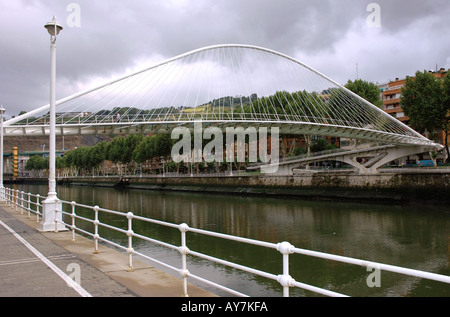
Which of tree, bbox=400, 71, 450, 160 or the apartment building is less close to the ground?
the apartment building

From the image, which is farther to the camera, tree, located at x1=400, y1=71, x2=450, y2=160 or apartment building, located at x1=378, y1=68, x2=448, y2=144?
apartment building, located at x1=378, y1=68, x2=448, y2=144

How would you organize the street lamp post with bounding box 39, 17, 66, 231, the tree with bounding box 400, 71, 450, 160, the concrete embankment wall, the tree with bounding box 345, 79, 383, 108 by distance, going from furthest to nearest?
the tree with bounding box 345, 79, 383, 108 < the tree with bounding box 400, 71, 450, 160 < the concrete embankment wall < the street lamp post with bounding box 39, 17, 66, 231

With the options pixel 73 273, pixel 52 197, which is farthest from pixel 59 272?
pixel 52 197

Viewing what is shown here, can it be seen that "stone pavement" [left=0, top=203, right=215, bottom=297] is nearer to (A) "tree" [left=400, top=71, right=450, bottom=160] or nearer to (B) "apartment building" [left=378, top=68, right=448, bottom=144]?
(A) "tree" [left=400, top=71, right=450, bottom=160]

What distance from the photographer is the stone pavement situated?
532cm

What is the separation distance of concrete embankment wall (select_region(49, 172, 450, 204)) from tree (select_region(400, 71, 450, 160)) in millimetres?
13892

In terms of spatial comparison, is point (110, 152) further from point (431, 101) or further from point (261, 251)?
point (261, 251)

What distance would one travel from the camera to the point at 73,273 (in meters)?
6.25

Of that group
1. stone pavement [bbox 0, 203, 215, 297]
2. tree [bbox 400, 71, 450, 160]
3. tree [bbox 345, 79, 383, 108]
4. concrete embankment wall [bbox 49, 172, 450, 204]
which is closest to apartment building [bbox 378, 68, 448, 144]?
tree [bbox 345, 79, 383, 108]

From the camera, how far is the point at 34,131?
23922 mm
